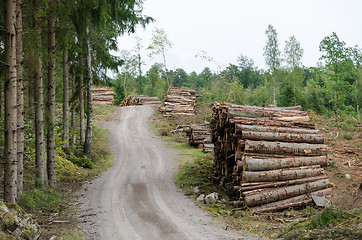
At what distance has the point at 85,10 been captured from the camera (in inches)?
465

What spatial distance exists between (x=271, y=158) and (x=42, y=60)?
33.5 ft

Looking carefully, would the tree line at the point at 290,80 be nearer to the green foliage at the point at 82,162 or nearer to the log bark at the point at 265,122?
the log bark at the point at 265,122

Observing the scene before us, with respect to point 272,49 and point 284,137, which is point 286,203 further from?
point 272,49

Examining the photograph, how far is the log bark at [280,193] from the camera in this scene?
11016 millimetres

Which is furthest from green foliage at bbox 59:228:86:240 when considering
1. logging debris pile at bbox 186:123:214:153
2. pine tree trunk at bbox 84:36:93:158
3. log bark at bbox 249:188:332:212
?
logging debris pile at bbox 186:123:214:153

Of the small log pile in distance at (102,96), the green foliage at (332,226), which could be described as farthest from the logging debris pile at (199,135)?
the small log pile in distance at (102,96)

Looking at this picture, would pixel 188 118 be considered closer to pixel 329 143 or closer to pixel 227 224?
pixel 329 143

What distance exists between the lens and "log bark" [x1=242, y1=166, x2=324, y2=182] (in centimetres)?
1155

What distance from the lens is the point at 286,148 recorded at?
12625 millimetres

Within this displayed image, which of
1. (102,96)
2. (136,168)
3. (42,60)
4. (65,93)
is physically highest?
(42,60)

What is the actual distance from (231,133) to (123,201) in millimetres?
5744

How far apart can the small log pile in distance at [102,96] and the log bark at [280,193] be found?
122 ft

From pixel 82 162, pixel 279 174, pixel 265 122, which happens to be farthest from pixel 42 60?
pixel 279 174

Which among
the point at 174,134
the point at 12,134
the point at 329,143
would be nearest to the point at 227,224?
the point at 12,134
